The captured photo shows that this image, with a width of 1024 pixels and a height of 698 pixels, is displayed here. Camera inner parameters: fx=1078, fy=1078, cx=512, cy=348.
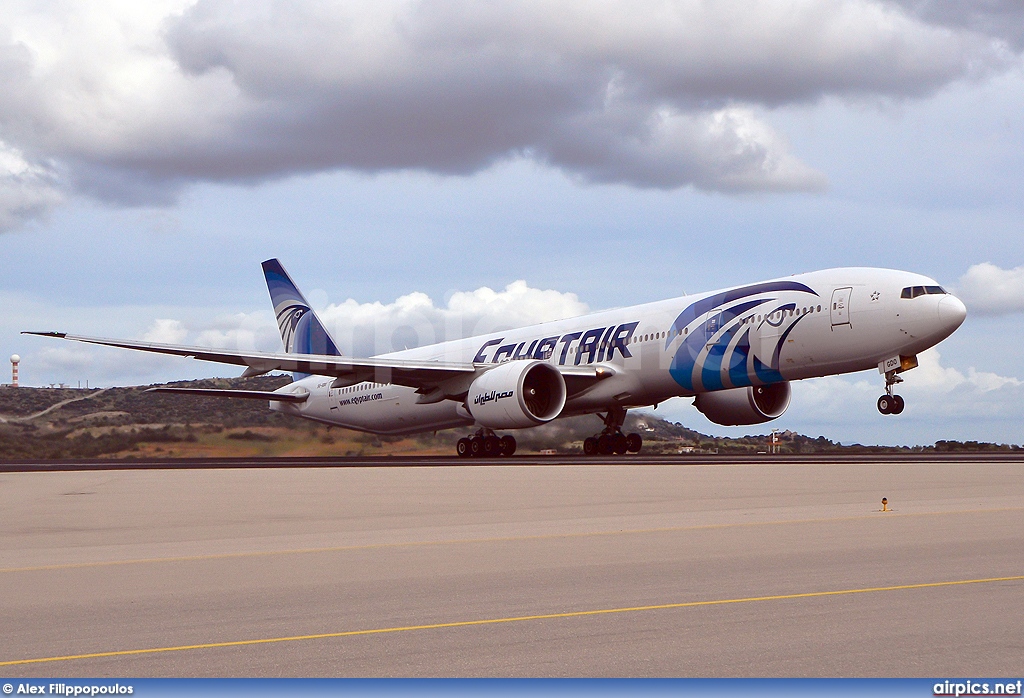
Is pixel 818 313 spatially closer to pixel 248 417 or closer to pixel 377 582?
pixel 248 417

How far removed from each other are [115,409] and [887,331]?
97.7 ft

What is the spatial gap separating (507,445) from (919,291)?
48.2ft

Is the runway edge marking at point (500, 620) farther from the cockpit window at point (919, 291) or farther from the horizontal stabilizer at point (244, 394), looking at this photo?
the horizontal stabilizer at point (244, 394)

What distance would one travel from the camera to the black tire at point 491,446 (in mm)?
37031

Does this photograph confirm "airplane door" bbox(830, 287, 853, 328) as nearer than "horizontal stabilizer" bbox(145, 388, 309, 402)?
Yes

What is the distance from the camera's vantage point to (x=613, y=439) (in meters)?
38.3

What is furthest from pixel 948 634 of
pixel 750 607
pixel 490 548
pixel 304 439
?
pixel 304 439

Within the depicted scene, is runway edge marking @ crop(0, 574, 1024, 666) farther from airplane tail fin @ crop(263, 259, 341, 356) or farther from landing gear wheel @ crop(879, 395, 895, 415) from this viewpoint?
airplane tail fin @ crop(263, 259, 341, 356)

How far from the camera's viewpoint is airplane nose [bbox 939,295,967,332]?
28578 millimetres

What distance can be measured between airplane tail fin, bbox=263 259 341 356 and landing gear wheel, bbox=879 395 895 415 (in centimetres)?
2570

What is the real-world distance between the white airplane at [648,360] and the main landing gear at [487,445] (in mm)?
47

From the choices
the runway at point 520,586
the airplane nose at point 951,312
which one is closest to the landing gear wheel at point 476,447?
the airplane nose at point 951,312
